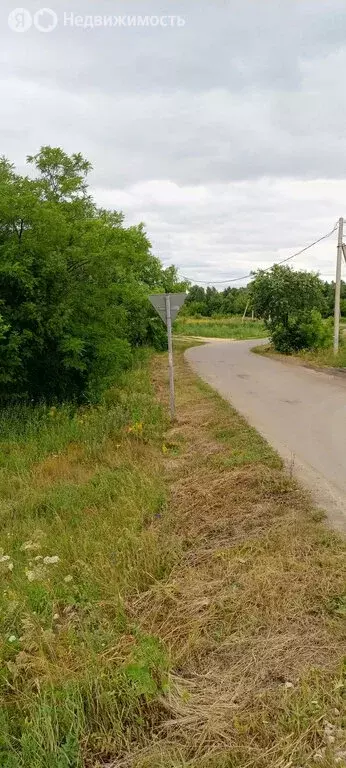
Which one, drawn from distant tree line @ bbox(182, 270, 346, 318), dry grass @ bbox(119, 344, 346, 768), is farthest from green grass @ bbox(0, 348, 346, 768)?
distant tree line @ bbox(182, 270, 346, 318)

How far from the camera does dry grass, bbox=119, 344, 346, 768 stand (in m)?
2.44

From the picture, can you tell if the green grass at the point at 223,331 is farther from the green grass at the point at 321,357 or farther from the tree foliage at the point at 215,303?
the green grass at the point at 321,357

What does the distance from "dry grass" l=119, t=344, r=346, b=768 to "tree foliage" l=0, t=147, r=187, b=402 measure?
7.03 metres

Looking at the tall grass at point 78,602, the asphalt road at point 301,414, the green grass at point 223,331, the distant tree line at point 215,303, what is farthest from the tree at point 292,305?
the distant tree line at point 215,303

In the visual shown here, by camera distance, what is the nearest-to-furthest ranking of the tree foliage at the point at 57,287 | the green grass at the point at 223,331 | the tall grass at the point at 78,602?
the tall grass at the point at 78,602
the tree foliage at the point at 57,287
the green grass at the point at 223,331

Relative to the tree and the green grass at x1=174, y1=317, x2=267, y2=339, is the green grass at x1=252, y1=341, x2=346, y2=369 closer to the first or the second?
the tree

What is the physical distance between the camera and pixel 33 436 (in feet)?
35.0

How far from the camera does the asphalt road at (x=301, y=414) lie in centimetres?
619

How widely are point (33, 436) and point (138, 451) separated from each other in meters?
3.50

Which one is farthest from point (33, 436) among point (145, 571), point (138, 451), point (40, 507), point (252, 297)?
point (252, 297)

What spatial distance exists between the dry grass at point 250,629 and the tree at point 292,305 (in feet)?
62.8

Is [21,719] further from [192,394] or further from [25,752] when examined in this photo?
[192,394]

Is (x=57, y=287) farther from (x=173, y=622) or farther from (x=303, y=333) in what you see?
(x=303, y=333)

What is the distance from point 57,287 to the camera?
12.2 meters
